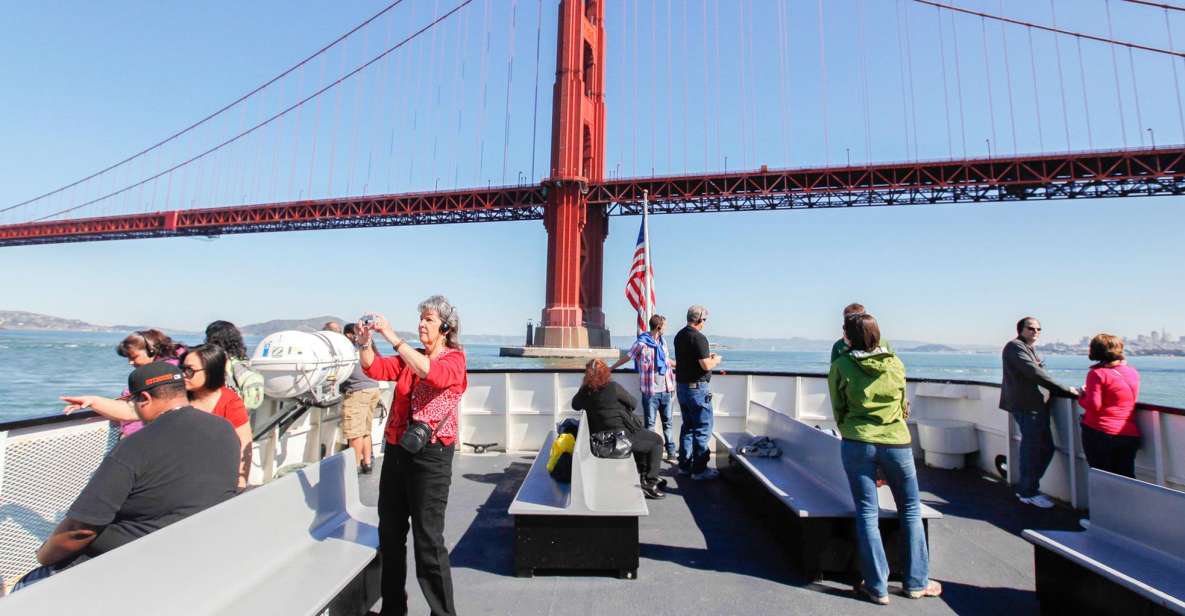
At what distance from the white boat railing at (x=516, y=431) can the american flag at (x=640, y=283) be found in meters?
2.72

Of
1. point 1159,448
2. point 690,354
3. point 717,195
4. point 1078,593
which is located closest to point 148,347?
point 690,354

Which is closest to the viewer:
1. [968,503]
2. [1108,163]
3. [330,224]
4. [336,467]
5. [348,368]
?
[336,467]

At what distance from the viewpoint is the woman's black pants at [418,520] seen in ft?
7.37

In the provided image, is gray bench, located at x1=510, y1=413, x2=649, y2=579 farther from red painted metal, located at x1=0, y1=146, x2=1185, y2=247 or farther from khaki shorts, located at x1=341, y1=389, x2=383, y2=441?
red painted metal, located at x1=0, y1=146, x2=1185, y2=247

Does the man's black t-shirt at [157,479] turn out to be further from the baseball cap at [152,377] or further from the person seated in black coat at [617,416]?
the person seated in black coat at [617,416]

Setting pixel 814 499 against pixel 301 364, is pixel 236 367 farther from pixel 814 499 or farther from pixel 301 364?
pixel 814 499

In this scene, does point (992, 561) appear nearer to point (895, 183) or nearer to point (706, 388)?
point (706, 388)

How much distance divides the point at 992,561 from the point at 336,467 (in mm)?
3501

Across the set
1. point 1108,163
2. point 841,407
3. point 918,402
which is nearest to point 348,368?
point 841,407

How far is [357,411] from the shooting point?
488 centimetres

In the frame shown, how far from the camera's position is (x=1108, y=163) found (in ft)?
113

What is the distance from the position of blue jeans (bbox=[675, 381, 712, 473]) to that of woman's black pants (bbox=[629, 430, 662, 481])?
0.53 m

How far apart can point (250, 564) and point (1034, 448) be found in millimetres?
4967

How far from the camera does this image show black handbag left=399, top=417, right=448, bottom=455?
2148 mm
